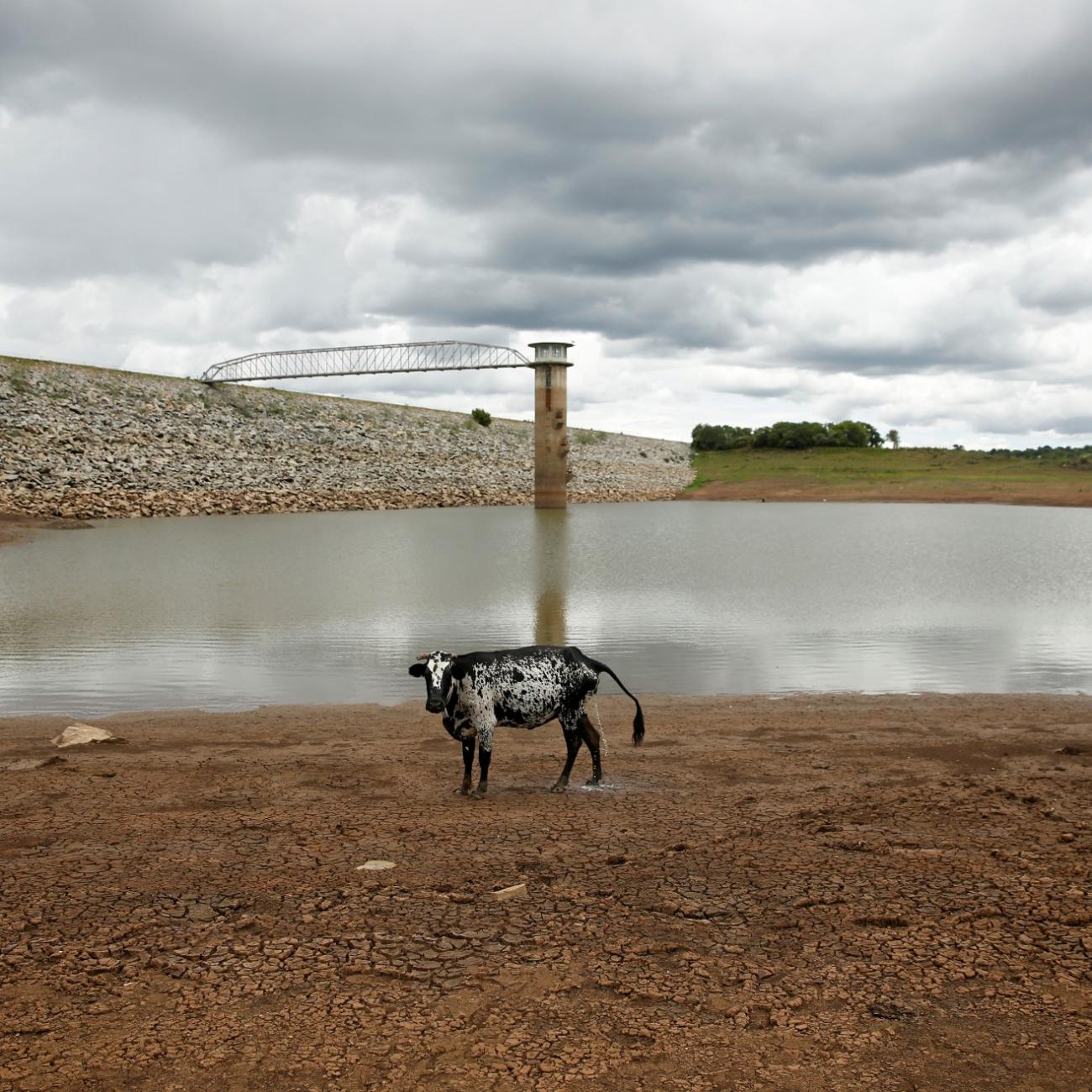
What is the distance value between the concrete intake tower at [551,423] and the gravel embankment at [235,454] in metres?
7.69

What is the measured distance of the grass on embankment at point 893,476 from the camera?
86.6 metres

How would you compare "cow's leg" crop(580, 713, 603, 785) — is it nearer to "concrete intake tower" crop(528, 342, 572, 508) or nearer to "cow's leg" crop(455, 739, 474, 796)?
"cow's leg" crop(455, 739, 474, 796)

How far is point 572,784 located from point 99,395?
6909 centimetres

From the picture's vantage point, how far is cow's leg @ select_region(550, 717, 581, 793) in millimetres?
9242

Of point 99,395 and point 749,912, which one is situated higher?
point 99,395

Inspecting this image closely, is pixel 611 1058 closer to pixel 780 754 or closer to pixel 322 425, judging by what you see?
pixel 780 754

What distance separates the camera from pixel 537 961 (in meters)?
5.60

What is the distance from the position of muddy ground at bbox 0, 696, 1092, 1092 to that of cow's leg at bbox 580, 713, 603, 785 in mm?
235

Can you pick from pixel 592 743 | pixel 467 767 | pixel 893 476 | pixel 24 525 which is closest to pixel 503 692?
pixel 467 767

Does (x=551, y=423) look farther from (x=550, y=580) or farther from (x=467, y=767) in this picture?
(x=467, y=767)

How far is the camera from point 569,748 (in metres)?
9.38

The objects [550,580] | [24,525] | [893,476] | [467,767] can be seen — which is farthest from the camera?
[893,476]

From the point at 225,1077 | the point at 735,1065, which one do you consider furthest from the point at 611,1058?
the point at 225,1077

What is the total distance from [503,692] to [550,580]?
67.7 ft
